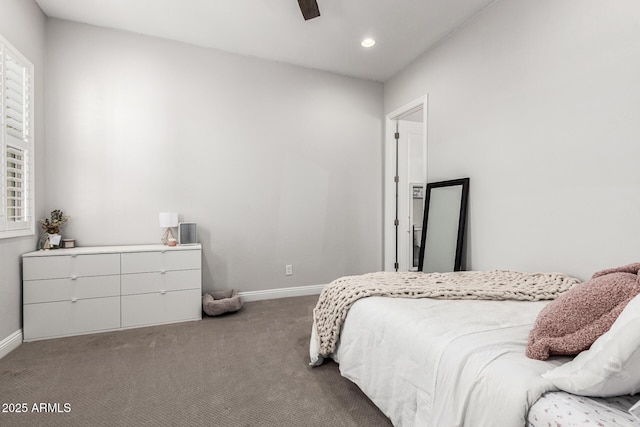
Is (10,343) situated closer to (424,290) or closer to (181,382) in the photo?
(181,382)

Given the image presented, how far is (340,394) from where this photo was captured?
1.77 m

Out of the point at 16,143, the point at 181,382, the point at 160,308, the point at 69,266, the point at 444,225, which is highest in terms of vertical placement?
the point at 16,143

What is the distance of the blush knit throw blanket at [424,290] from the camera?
5.95ft

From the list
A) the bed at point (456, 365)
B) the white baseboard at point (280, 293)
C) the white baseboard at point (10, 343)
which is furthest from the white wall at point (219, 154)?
the bed at point (456, 365)

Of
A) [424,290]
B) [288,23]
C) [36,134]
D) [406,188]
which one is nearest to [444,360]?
[424,290]

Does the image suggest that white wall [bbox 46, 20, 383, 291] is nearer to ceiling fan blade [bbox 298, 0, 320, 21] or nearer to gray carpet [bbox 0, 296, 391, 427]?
gray carpet [bbox 0, 296, 391, 427]

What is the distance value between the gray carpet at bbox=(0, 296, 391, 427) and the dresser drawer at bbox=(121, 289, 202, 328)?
12 cm

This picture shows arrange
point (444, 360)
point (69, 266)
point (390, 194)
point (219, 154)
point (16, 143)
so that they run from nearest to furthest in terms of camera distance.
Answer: point (444, 360) < point (16, 143) < point (69, 266) < point (219, 154) < point (390, 194)

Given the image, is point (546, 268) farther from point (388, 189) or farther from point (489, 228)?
point (388, 189)

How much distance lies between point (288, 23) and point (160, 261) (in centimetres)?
246

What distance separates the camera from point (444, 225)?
311cm

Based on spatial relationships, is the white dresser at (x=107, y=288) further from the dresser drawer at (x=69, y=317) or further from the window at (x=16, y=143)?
the window at (x=16, y=143)

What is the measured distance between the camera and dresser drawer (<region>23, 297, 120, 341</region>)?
2.49 metres

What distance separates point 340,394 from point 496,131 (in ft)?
7.63
